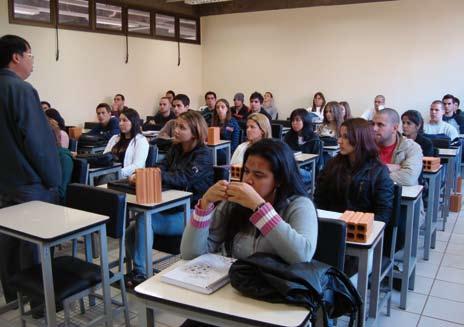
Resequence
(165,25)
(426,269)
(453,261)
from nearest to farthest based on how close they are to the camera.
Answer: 1. (426,269)
2. (453,261)
3. (165,25)

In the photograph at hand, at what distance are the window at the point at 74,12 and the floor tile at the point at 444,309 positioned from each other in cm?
648

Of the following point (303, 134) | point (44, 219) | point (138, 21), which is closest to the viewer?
point (44, 219)

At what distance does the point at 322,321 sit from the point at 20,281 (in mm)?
1479

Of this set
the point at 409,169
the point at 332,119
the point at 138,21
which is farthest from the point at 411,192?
the point at 138,21

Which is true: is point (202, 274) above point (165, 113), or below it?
below

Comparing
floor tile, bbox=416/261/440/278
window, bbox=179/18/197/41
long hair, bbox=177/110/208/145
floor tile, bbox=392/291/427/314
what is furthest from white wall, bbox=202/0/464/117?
long hair, bbox=177/110/208/145

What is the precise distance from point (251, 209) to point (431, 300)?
6.26ft

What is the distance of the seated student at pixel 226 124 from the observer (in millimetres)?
5672

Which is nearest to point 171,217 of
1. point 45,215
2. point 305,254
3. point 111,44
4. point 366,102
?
point 45,215

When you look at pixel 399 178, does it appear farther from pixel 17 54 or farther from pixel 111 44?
pixel 111 44

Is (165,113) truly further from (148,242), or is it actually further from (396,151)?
(148,242)

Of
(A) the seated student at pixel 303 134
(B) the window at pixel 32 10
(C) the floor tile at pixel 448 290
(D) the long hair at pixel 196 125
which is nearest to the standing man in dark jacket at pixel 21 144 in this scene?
(D) the long hair at pixel 196 125

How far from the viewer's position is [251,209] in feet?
5.00

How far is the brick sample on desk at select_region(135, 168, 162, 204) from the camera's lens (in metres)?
2.50
